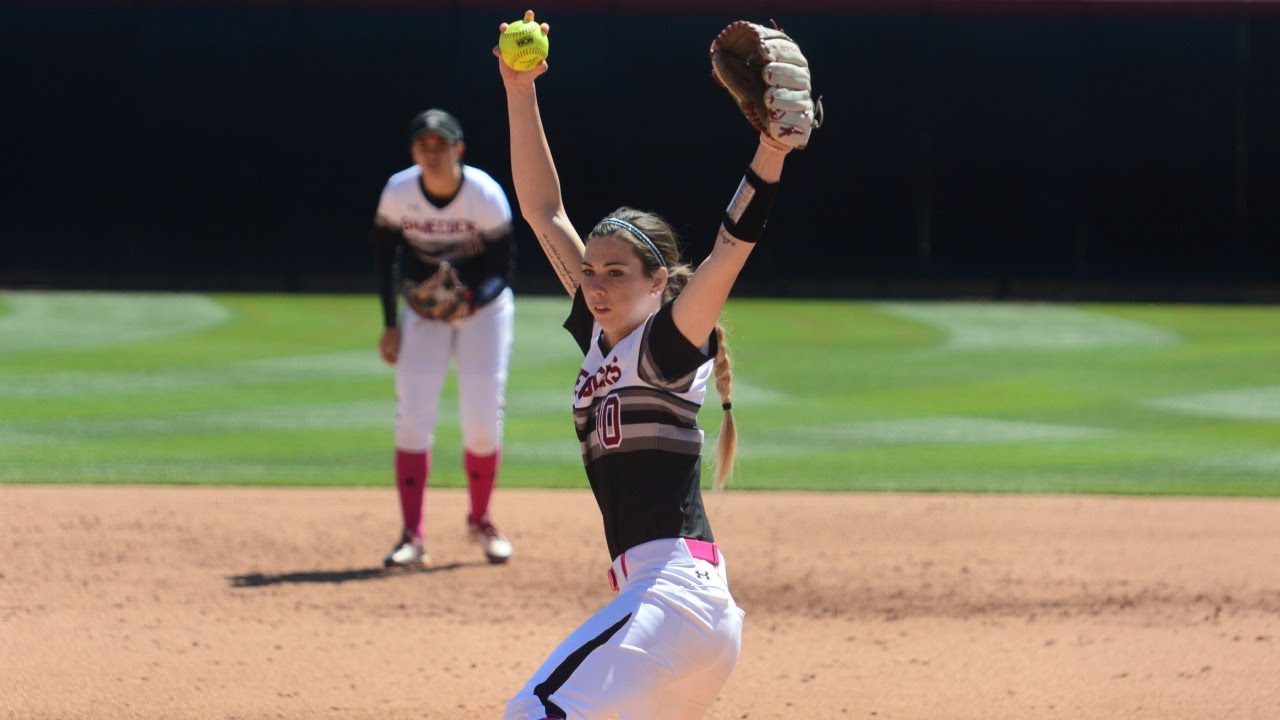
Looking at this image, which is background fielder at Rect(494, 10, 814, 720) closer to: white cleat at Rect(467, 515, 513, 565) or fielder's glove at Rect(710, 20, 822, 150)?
fielder's glove at Rect(710, 20, 822, 150)

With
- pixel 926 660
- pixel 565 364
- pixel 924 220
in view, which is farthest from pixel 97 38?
pixel 926 660

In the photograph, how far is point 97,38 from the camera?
20688 mm

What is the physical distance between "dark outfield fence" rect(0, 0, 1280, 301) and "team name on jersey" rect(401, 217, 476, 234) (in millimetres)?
13526

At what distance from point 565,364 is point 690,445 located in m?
11.4

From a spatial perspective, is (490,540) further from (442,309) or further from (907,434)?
(907,434)

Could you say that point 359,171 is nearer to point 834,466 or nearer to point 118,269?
point 118,269

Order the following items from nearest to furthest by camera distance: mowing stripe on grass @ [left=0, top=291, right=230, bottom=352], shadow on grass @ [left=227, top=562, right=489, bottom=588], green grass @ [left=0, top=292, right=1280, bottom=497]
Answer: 1. shadow on grass @ [left=227, top=562, right=489, bottom=588]
2. green grass @ [left=0, top=292, right=1280, bottom=497]
3. mowing stripe on grass @ [left=0, top=291, right=230, bottom=352]

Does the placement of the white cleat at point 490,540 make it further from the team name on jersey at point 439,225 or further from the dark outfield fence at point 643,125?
the dark outfield fence at point 643,125

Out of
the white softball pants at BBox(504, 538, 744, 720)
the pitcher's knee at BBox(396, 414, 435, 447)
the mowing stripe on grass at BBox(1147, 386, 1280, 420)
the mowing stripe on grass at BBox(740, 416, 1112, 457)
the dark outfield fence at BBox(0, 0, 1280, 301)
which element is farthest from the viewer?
the dark outfield fence at BBox(0, 0, 1280, 301)

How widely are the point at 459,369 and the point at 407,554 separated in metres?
0.91

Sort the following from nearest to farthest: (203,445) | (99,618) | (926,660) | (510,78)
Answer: (510,78) → (926,660) → (99,618) → (203,445)


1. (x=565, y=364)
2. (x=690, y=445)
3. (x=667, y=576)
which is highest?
(x=690, y=445)

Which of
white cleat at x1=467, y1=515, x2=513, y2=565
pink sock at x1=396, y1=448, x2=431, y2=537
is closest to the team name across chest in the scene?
pink sock at x1=396, y1=448, x2=431, y2=537

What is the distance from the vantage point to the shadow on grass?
22.3 ft
